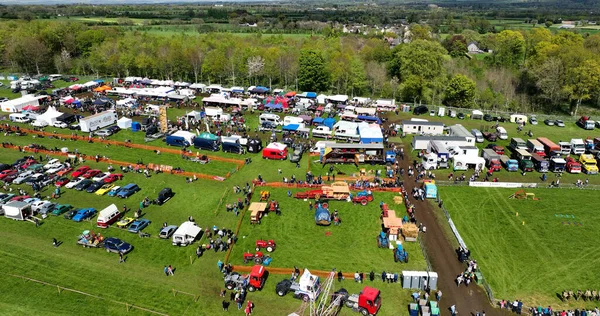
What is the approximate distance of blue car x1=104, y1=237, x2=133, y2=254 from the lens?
95.8 ft

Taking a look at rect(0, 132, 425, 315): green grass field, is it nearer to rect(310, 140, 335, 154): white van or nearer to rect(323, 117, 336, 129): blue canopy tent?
rect(310, 140, 335, 154): white van

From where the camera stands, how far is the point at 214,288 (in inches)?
1028

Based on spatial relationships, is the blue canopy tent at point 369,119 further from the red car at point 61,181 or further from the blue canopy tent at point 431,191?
the red car at point 61,181

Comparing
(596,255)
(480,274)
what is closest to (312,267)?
(480,274)

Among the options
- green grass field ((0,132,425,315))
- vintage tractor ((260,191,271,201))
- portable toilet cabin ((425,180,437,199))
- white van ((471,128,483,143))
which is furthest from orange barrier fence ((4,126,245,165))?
white van ((471,128,483,143))

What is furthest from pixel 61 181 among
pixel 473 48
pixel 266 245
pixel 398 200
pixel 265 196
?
pixel 473 48

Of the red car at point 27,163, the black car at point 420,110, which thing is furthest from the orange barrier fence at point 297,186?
the black car at point 420,110

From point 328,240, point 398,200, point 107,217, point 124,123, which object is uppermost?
point 124,123

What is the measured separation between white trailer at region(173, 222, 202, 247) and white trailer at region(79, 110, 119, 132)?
30.4 meters

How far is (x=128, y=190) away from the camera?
1483 inches

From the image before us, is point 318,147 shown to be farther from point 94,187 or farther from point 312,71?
point 312,71

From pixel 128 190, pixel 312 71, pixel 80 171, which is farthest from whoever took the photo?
pixel 312 71

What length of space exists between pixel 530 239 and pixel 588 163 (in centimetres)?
1898

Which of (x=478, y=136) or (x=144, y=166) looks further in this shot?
(x=478, y=136)
